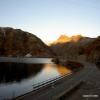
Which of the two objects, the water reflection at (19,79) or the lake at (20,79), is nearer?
the lake at (20,79)

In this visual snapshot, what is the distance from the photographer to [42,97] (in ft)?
93.1

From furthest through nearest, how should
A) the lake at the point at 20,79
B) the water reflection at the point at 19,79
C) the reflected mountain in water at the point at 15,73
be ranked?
1. the reflected mountain in water at the point at 15,73
2. the water reflection at the point at 19,79
3. the lake at the point at 20,79

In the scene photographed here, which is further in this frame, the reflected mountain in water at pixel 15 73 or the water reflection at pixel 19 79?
the reflected mountain in water at pixel 15 73

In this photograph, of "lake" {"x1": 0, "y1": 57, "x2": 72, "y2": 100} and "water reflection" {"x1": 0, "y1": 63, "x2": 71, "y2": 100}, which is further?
"water reflection" {"x1": 0, "y1": 63, "x2": 71, "y2": 100}

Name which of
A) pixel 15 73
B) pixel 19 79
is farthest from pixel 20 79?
pixel 15 73

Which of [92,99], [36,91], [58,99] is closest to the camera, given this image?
[58,99]

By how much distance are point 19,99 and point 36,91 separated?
6309 mm

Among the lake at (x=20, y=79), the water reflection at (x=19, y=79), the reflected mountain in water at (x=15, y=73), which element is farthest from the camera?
the reflected mountain in water at (x=15, y=73)

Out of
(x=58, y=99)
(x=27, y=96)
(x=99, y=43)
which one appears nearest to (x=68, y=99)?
(x=58, y=99)

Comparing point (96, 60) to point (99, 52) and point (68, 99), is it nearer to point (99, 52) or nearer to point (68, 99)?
point (99, 52)

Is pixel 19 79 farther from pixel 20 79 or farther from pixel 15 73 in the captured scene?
pixel 15 73

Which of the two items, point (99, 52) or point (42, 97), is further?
point (99, 52)

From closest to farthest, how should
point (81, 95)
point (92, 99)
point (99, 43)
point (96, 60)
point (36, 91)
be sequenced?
point (92, 99)
point (81, 95)
point (36, 91)
point (96, 60)
point (99, 43)

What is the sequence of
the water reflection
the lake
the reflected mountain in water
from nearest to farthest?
the lake, the water reflection, the reflected mountain in water
